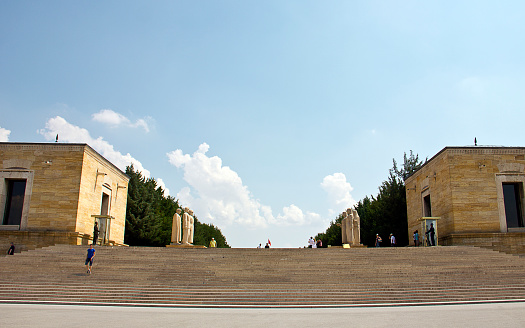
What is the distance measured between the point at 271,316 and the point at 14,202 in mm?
20038

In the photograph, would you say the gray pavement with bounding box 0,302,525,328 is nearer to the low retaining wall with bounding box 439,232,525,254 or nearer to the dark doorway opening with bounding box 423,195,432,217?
the low retaining wall with bounding box 439,232,525,254

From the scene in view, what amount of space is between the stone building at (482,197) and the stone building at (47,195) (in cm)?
1793

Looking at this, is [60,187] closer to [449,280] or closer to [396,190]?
[449,280]

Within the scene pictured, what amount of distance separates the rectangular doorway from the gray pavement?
13.2m

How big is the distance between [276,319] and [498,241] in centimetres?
1764

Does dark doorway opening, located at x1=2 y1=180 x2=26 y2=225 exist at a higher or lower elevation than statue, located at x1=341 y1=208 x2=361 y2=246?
higher

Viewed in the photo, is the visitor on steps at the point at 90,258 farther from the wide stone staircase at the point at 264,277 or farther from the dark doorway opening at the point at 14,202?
the dark doorway opening at the point at 14,202

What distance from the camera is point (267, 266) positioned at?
54.7 feet

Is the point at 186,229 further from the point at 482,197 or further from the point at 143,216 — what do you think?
the point at 143,216

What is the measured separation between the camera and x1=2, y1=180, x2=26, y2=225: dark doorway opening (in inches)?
963

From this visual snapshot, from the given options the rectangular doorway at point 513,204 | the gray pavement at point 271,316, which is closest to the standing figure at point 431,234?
the rectangular doorway at point 513,204

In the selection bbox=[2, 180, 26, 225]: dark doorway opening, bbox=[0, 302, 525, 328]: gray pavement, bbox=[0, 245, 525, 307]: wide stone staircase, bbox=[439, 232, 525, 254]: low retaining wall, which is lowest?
bbox=[0, 302, 525, 328]: gray pavement

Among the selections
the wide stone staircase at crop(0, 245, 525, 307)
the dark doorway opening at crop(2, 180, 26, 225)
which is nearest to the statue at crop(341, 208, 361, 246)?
the wide stone staircase at crop(0, 245, 525, 307)

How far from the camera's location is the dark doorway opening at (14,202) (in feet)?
80.2
